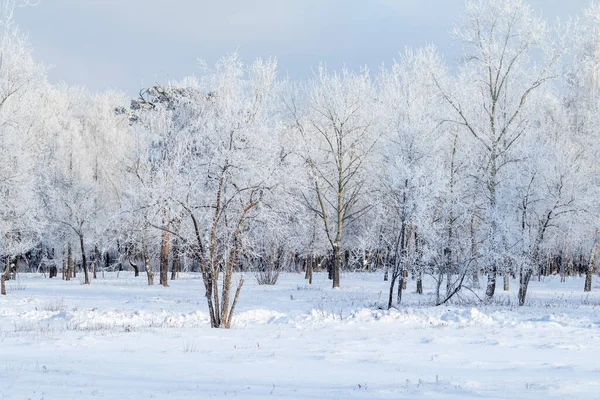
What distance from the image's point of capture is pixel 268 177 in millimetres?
13930

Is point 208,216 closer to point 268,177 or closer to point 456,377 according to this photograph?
point 268,177

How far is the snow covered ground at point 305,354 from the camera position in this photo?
6363 mm

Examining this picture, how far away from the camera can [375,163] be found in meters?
29.6

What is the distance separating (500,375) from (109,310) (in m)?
13.0

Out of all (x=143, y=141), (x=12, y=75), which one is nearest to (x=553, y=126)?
(x=143, y=141)

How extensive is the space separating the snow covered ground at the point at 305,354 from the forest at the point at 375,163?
2.23 m

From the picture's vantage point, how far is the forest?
1426 cm

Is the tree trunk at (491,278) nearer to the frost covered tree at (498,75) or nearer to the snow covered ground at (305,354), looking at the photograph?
the frost covered tree at (498,75)

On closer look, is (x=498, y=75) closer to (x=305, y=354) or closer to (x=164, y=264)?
(x=305, y=354)

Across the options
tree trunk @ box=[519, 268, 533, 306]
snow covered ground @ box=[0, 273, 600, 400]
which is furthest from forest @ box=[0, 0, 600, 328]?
snow covered ground @ box=[0, 273, 600, 400]

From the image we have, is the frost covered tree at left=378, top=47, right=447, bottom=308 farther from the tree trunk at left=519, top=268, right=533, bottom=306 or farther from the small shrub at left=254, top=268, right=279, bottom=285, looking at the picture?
the small shrub at left=254, top=268, right=279, bottom=285

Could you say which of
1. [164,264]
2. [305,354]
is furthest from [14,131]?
[305,354]

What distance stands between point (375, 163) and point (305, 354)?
21.1m

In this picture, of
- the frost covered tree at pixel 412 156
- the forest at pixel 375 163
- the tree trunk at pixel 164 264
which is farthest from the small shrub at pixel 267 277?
the frost covered tree at pixel 412 156
